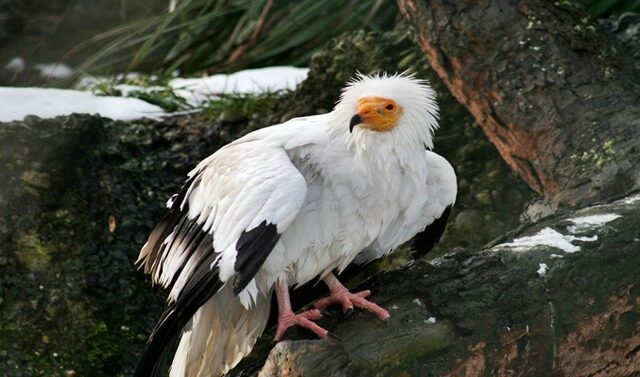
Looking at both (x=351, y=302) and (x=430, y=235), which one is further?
(x=430, y=235)

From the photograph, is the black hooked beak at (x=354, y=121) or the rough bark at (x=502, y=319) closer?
the rough bark at (x=502, y=319)

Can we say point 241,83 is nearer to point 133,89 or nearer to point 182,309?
point 133,89

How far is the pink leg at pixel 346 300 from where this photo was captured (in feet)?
10.6

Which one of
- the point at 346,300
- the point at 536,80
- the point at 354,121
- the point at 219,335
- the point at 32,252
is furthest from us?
the point at 32,252

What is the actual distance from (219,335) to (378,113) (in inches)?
35.7

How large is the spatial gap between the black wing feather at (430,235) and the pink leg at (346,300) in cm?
47

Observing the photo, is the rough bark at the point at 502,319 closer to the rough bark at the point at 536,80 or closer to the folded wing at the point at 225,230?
the folded wing at the point at 225,230

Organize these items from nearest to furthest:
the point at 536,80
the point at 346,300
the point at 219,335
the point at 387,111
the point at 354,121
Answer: the point at 346,300 → the point at 354,121 → the point at 387,111 → the point at 219,335 → the point at 536,80

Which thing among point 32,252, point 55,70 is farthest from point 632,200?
point 55,70

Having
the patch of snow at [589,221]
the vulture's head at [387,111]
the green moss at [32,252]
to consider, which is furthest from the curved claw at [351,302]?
the green moss at [32,252]

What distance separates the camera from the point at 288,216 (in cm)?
332

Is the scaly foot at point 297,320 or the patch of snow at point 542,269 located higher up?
the scaly foot at point 297,320

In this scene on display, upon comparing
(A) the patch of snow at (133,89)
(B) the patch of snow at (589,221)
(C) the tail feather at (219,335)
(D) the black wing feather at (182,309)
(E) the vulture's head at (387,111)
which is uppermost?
(A) the patch of snow at (133,89)

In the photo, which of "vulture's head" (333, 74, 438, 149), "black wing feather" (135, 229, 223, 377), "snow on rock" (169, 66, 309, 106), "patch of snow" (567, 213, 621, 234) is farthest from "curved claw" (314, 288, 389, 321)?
"snow on rock" (169, 66, 309, 106)
